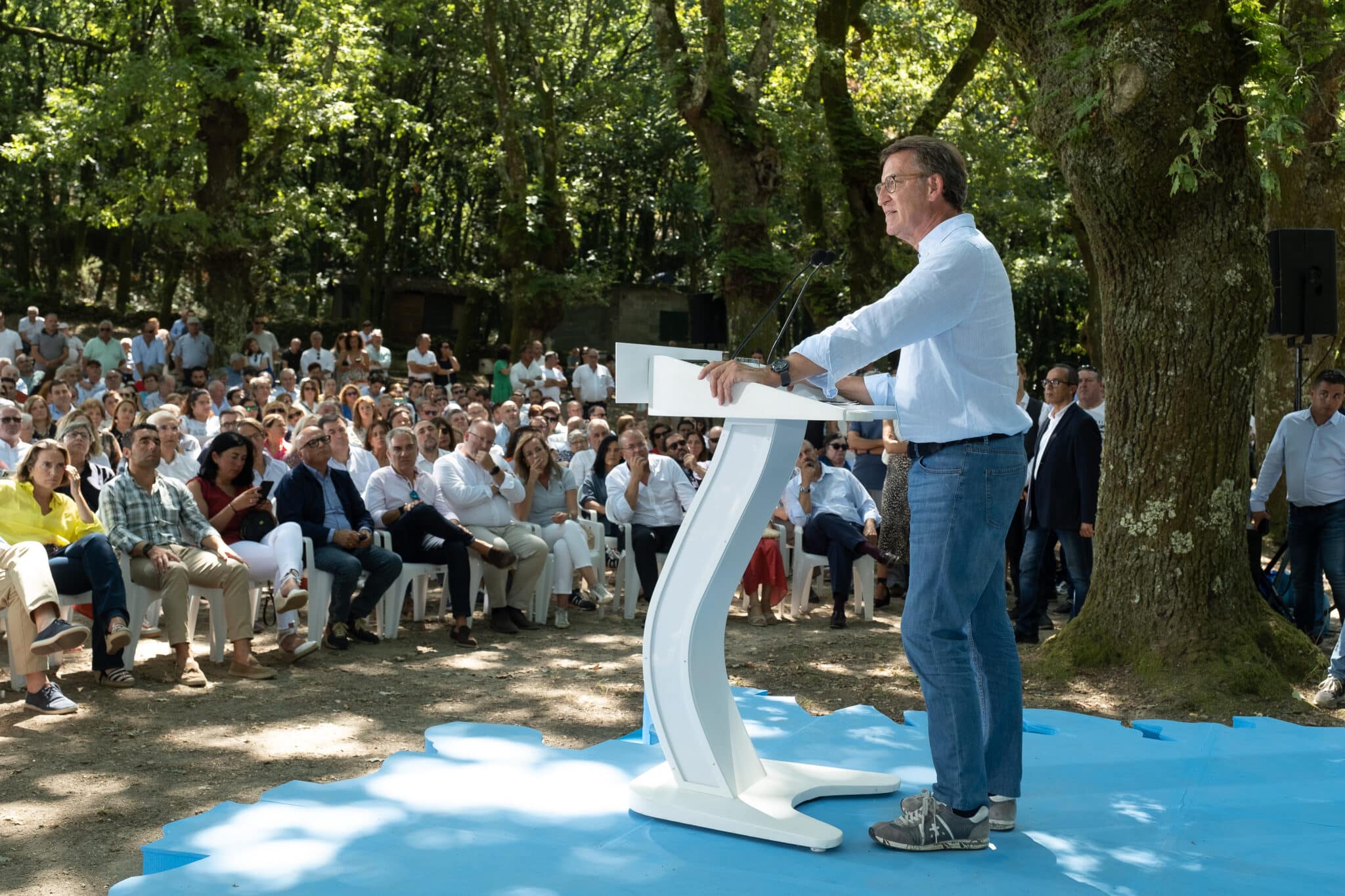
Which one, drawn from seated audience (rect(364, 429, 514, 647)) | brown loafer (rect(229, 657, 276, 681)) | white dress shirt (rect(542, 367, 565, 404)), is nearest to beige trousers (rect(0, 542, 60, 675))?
brown loafer (rect(229, 657, 276, 681))

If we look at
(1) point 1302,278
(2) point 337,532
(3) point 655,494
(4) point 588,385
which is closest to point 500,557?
(2) point 337,532

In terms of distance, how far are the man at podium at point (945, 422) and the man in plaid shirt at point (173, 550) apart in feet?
Result: 12.4

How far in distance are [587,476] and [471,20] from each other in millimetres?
15989

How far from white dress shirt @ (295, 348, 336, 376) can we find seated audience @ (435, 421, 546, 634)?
8.71 meters

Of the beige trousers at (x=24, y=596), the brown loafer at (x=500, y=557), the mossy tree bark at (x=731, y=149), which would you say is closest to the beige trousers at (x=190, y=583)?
the beige trousers at (x=24, y=596)

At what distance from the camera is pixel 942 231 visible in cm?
325

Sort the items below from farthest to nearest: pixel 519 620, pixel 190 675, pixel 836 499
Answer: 1. pixel 836 499
2. pixel 519 620
3. pixel 190 675

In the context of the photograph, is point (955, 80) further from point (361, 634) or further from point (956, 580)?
point (956, 580)

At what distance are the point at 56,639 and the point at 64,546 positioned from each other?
0.78 meters

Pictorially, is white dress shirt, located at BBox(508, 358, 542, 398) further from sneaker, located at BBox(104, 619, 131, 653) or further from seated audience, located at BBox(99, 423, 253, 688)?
sneaker, located at BBox(104, 619, 131, 653)

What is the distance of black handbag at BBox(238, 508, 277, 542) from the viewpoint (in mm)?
6770

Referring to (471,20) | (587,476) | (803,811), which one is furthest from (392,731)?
(471,20)

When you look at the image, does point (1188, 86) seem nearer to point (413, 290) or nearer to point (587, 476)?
point (587, 476)

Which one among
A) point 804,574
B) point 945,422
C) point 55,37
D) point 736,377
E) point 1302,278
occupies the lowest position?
point 804,574
